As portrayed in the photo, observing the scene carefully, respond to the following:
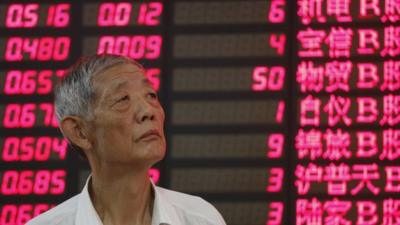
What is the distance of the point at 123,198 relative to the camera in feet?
4.55

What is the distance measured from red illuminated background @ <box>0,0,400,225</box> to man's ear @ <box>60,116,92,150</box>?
2.08 metres

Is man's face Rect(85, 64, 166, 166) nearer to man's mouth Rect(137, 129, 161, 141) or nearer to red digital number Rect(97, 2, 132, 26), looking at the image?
man's mouth Rect(137, 129, 161, 141)

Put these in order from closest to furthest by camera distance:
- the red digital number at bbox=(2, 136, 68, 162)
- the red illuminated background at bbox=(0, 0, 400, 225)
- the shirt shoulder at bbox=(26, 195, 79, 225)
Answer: the shirt shoulder at bbox=(26, 195, 79, 225)
the red illuminated background at bbox=(0, 0, 400, 225)
the red digital number at bbox=(2, 136, 68, 162)

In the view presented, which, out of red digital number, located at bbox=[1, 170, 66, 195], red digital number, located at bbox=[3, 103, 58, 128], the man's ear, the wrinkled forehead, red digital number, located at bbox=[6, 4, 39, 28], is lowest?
red digital number, located at bbox=[1, 170, 66, 195]

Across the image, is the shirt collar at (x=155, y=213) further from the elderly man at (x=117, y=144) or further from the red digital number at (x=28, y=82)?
the red digital number at (x=28, y=82)

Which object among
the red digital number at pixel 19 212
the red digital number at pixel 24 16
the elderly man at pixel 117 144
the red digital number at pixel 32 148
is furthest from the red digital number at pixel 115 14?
the elderly man at pixel 117 144

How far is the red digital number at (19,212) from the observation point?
3.51 m

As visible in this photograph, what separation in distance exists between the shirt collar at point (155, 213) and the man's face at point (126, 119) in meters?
0.07

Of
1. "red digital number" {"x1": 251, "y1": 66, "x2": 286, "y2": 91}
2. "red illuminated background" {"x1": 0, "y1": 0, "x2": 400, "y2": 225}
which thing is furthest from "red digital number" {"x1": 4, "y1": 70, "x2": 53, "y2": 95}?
"red digital number" {"x1": 251, "y1": 66, "x2": 286, "y2": 91}

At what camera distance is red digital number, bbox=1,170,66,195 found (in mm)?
3533

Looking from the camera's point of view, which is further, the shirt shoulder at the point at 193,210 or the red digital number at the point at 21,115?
the red digital number at the point at 21,115

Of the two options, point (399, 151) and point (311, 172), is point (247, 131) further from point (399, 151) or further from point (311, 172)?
point (399, 151)

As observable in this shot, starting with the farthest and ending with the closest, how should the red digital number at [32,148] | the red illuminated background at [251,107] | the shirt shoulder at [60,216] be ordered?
1. the red digital number at [32,148]
2. the red illuminated background at [251,107]
3. the shirt shoulder at [60,216]

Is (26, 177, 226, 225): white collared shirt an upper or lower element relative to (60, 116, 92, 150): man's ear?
lower
